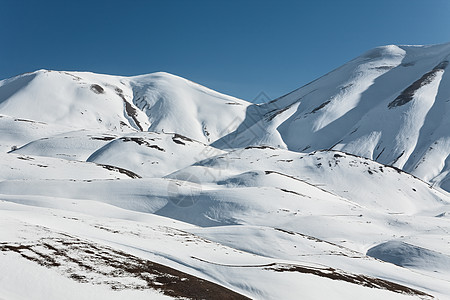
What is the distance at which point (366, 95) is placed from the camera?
187875 millimetres

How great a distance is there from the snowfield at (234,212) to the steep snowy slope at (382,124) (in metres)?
0.86

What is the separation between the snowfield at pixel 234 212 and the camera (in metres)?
18.1

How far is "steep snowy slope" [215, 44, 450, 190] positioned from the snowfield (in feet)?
2.81

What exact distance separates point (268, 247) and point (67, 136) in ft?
320

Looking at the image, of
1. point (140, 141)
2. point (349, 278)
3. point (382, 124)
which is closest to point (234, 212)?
point (349, 278)

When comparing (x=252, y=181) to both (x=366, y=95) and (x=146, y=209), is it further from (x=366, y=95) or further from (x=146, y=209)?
(x=366, y=95)

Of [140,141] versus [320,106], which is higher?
[320,106]

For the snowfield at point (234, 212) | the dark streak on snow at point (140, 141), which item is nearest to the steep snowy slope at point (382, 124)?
the snowfield at point (234, 212)

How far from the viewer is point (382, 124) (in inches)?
5901

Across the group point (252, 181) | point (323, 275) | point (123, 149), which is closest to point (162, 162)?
point (123, 149)

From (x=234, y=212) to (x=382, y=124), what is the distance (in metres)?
118

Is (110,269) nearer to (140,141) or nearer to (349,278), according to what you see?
(349,278)

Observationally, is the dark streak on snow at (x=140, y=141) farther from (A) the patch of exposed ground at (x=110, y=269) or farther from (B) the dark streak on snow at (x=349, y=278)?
(A) the patch of exposed ground at (x=110, y=269)

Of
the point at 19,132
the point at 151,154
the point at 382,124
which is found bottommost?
the point at 151,154
